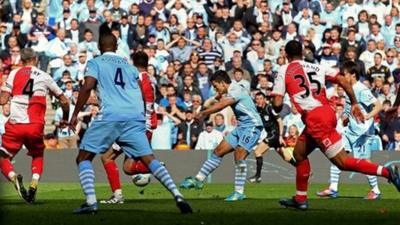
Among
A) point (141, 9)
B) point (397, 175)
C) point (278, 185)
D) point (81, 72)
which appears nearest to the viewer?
point (397, 175)

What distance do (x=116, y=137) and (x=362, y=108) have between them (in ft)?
21.6

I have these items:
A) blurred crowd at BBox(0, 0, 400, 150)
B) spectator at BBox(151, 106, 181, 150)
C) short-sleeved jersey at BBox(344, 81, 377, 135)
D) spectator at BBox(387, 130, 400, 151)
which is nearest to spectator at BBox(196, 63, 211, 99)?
blurred crowd at BBox(0, 0, 400, 150)

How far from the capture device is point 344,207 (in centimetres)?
1786

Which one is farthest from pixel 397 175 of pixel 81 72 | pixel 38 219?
pixel 81 72

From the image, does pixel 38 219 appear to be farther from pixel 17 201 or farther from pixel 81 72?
pixel 81 72

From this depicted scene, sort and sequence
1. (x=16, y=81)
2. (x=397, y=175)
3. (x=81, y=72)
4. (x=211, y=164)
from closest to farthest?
1. (x=397, y=175)
2. (x=16, y=81)
3. (x=211, y=164)
4. (x=81, y=72)

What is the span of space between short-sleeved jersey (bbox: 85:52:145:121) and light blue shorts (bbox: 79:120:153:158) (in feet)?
0.28

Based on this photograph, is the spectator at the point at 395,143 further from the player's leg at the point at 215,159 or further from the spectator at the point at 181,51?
the player's leg at the point at 215,159

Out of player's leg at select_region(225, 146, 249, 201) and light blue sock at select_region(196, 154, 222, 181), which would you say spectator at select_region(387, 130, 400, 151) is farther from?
player's leg at select_region(225, 146, 249, 201)

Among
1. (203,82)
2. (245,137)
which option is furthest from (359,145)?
(203,82)

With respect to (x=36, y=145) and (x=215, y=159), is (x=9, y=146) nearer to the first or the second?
(x=36, y=145)

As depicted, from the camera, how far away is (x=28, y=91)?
61.8 feet

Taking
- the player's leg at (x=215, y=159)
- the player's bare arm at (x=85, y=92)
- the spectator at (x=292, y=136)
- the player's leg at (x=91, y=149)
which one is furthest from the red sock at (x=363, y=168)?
the spectator at (x=292, y=136)

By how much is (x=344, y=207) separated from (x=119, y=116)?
12.5 ft
